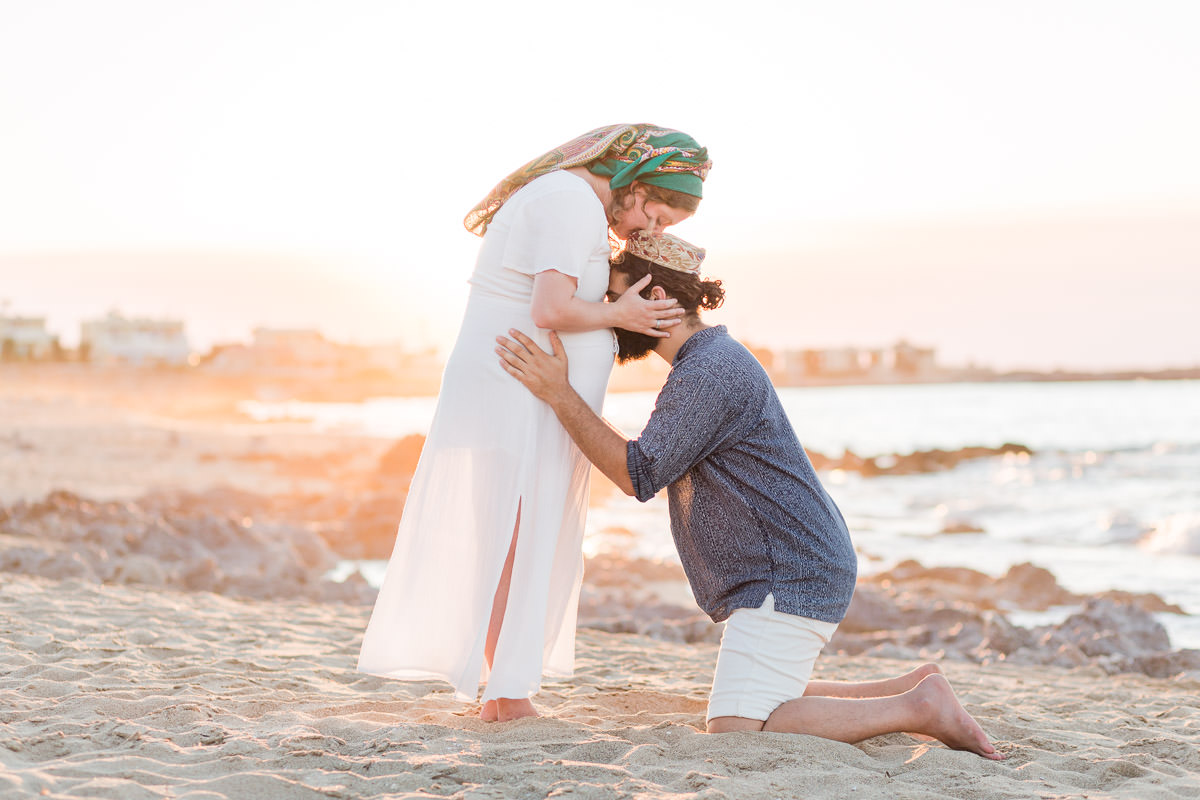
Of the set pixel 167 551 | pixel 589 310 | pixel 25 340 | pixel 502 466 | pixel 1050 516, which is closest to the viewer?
pixel 589 310

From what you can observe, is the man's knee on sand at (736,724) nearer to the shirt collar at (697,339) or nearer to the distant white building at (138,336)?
the shirt collar at (697,339)

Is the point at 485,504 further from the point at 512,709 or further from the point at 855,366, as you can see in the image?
the point at 855,366

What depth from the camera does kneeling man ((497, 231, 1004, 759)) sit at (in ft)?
10.5

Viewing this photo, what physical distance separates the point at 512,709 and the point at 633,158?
190 centimetres

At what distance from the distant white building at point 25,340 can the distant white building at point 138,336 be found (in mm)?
3552

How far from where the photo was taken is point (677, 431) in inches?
125

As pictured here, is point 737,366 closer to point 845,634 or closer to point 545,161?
point 545,161

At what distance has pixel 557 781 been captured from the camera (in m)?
2.75

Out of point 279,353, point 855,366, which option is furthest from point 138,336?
point 855,366

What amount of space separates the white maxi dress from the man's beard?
51mm

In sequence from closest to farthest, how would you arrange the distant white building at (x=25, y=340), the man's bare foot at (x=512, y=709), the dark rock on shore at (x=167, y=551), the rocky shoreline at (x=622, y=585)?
the man's bare foot at (x=512, y=709), the rocky shoreline at (x=622, y=585), the dark rock on shore at (x=167, y=551), the distant white building at (x=25, y=340)

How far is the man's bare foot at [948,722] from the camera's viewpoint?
319cm

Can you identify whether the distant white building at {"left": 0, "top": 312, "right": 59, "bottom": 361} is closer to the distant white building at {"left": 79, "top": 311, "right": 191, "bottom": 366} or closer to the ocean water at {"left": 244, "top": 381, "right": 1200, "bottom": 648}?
the distant white building at {"left": 79, "top": 311, "right": 191, "bottom": 366}

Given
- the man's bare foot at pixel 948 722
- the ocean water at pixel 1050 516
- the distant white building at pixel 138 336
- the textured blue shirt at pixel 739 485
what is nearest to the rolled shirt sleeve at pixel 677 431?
the textured blue shirt at pixel 739 485
